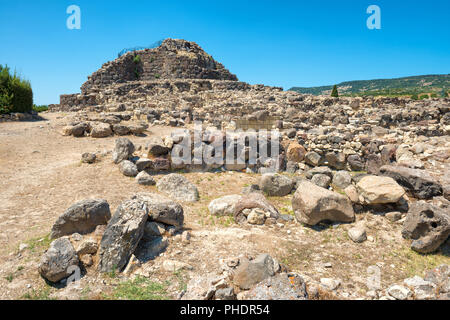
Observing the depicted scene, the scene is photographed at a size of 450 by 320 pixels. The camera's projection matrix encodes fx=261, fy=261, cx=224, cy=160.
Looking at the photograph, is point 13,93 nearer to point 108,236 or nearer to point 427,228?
point 108,236

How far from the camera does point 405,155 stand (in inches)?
312

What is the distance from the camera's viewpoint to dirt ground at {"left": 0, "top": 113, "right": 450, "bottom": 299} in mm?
3834

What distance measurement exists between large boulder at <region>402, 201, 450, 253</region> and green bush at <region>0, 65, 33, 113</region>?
21209 millimetres

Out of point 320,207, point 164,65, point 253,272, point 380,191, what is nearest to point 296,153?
point 380,191

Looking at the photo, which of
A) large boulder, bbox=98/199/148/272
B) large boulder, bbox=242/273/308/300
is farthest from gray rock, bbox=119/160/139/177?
large boulder, bbox=242/273/308/300

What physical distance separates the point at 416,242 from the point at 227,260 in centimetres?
340

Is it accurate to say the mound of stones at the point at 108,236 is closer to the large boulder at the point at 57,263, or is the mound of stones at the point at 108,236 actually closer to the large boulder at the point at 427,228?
the large boulder at the point at 57,263

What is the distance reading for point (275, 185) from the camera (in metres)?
6.83

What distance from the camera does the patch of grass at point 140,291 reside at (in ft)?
11.1

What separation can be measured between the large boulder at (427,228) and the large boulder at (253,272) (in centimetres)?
290

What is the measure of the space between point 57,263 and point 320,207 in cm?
453

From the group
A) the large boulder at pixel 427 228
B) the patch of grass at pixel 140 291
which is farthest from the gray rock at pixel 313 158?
the patch of grass at pixel 140 291

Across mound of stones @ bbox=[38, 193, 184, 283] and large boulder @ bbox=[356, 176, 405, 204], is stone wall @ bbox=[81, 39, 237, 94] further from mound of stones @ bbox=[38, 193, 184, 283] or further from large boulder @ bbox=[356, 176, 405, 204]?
large boulder @ bbox=[356, 176, 405, 204]
